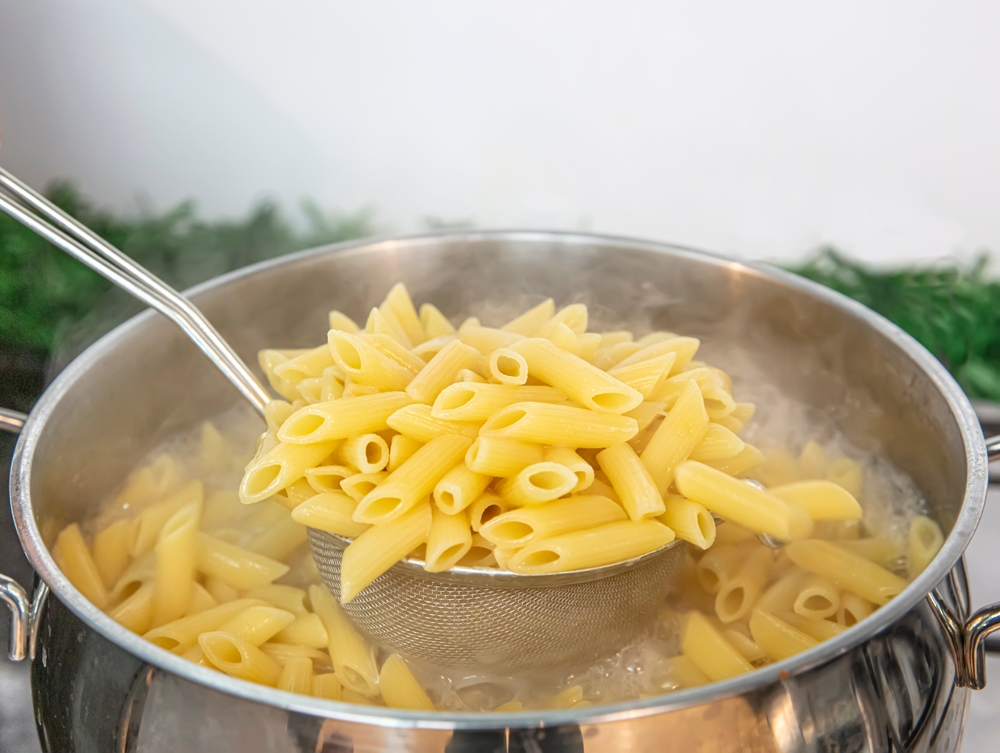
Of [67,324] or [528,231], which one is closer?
[528,231]

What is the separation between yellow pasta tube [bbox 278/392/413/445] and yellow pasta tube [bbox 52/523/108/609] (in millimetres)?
306

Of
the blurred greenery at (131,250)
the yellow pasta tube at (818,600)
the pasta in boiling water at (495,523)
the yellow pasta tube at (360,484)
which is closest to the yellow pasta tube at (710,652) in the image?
the pasta in boiling water at (495,523)

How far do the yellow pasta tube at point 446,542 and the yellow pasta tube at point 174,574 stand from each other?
1.09ft

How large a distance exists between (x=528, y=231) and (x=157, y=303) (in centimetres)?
64

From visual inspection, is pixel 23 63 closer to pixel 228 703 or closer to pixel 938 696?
pixel 228 703

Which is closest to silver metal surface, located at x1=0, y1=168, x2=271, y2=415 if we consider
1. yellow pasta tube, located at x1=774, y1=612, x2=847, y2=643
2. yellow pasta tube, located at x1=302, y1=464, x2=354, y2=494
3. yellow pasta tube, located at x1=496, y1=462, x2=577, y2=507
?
yellow pasta tube, located at x1=302, y1=464, x2=354, y2=494

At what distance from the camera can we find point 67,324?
6.08 feet

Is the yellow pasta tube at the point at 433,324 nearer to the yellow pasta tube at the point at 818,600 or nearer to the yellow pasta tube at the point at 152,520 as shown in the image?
the yellow pasta tube at the point at 152,520

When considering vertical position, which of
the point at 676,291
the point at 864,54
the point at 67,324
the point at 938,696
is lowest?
the point at 67,324

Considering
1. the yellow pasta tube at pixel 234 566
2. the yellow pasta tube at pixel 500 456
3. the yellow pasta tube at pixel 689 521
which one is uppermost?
the yellow pasta tube at pixel 500 456

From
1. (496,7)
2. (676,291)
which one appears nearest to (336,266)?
(676,291)

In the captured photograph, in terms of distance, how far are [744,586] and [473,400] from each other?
0.43m

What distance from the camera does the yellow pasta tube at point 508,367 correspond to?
99 cm

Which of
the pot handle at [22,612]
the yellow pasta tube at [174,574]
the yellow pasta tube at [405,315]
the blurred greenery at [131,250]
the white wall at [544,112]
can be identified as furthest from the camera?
the white wall at [544,112]
